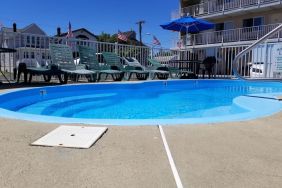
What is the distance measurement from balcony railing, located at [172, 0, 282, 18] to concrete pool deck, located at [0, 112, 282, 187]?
17606mm

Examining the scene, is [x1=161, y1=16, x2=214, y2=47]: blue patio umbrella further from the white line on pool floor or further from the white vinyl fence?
the white line on pool floor

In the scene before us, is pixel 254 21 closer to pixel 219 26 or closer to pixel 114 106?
pixel 219 26

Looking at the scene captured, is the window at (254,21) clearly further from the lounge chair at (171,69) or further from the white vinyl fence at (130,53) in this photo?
the lounge chair at (171,69)

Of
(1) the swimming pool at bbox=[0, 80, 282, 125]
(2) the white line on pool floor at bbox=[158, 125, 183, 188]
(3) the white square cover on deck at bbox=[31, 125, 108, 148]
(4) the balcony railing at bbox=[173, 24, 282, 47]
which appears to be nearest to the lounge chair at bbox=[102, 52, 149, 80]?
(1) the swimming pool at bbox=[0, 80, 282, 125]

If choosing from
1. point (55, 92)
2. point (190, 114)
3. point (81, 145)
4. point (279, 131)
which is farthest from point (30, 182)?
point (55, 92)

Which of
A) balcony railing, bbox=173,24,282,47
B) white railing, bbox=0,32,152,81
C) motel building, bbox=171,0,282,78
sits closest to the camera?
white railing, bbox=0,32,152,81

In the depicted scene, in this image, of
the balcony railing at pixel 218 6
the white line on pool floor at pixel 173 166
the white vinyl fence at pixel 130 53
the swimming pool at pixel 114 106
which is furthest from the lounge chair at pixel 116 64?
the balcony railing at pixel 218 6

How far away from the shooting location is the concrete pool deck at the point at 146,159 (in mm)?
1395

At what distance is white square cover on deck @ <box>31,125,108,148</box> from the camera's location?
1935 millimetres

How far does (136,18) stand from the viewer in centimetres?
4625

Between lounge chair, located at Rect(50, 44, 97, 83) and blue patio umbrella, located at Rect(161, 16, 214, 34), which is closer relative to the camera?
lounge chair, located at Rect(50, 44, 97, 83)

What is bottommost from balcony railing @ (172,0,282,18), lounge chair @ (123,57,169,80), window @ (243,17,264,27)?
lounge chair @ (123,57,169,80)

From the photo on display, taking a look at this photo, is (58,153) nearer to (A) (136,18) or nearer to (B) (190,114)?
(B) (190,114)

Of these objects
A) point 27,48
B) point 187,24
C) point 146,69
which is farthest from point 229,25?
point 27,48
